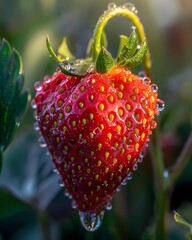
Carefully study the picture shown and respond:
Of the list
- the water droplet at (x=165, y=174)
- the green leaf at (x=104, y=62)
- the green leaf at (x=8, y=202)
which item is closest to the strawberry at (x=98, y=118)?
the green leaf at (x=104, y=62)

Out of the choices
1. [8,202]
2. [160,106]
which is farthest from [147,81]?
[8,202]

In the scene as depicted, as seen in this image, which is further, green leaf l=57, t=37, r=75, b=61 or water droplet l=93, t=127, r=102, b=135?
green leaf l=57, t=37, r=75, b=61

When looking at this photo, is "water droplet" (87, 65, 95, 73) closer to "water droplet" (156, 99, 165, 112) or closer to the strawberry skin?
the strawberry skin

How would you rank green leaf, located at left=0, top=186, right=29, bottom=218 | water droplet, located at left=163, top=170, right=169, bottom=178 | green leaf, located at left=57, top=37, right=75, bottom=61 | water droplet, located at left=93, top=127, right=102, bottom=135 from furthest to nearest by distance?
1. green leaf, located at left=0, top=186, right=29, bottom=218
2. water droplet, located at left=163, top=170, right=169, bottom=178
3. green leaf, located at left=57, top=37, right=75, bottom=61
4. water droplet, located at left=93, top=127, right=102, bottom=135

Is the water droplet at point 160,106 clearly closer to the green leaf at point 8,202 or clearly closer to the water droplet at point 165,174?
the water droplet at point 165,174

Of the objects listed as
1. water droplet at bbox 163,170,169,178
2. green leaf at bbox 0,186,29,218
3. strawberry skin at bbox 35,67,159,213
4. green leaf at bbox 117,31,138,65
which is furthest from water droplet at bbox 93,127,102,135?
green leaf at bbox 0,186,29,218

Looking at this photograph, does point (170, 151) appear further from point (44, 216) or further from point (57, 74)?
point (57, 74)

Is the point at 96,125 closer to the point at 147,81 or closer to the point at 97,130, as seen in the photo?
the point at 97,130

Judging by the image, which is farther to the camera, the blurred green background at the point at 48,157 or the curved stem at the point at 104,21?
the blurred green background at the point at 48,157
